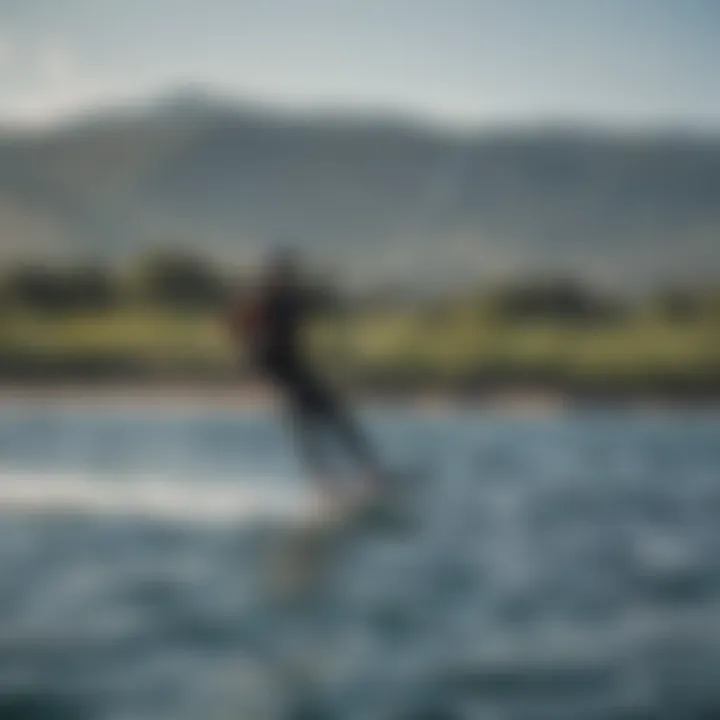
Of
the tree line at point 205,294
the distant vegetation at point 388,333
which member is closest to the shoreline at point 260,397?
the distant vegetation at point 388,333

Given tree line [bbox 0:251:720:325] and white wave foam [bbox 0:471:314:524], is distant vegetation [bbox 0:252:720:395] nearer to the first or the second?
tree line [bbox 0:251:720:325]

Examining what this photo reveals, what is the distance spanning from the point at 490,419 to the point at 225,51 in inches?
26.4

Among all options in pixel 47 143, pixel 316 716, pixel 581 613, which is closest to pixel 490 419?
pixel 581 613

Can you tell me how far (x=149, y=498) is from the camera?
1553mm

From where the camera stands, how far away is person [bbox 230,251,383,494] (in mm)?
1559

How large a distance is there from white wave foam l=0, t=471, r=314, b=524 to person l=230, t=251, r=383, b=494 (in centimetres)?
8

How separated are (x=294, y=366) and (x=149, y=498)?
11.2 inches

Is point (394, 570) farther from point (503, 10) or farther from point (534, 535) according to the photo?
point (503, 10)

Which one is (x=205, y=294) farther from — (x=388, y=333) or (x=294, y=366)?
(x=388, y=333)

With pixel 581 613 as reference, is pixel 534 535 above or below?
above

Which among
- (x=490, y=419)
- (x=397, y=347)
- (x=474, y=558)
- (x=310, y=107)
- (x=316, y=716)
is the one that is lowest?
(x=316, y=716)

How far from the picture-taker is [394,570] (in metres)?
1.55

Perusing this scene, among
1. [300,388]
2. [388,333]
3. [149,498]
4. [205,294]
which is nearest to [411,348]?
[388,333]

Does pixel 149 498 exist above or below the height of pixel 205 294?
below
